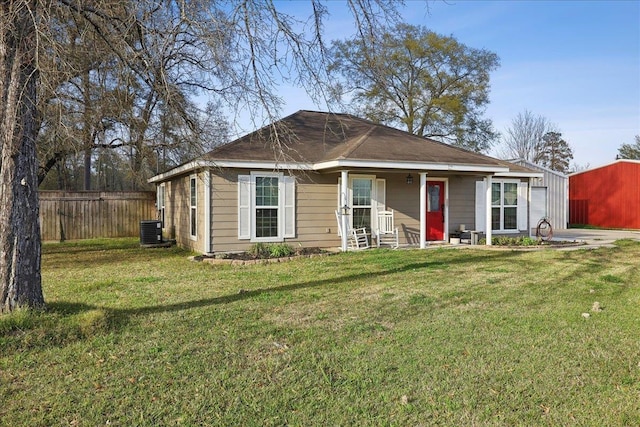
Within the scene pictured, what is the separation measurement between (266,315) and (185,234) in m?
8.53

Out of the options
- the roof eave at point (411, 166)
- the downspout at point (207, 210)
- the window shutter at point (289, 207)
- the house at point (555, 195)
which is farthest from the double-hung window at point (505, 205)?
the house at point (555, 195)

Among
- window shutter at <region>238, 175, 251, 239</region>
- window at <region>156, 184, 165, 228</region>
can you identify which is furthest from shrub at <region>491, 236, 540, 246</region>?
window at <region>156, 184, 165, 228</region>

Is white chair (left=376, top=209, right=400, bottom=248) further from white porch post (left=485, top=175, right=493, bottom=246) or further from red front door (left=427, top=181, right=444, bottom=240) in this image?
A: white porch post (left=485, top=175, right=493, bottom=246)

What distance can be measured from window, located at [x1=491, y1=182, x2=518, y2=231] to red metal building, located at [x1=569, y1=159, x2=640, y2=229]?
11891 millimetres

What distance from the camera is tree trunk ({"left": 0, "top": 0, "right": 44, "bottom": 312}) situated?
471 centimetres

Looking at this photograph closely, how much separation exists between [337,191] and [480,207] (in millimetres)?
4647

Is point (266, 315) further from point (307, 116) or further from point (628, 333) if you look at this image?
point (307, 116)

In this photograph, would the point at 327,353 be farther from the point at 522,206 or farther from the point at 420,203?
the point at 522,206

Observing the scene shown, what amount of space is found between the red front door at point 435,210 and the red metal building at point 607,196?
1431cm

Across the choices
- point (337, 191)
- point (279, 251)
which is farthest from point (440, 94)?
point (279, 251)

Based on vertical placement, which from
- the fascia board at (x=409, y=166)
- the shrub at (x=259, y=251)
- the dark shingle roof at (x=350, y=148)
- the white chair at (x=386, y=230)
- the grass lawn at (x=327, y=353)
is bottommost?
the grass lawn at (x=327, y=353)

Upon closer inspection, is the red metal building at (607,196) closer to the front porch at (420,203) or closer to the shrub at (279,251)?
the front porch at (420,203)

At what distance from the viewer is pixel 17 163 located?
4.76 m

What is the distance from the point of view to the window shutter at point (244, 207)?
10.9 m
